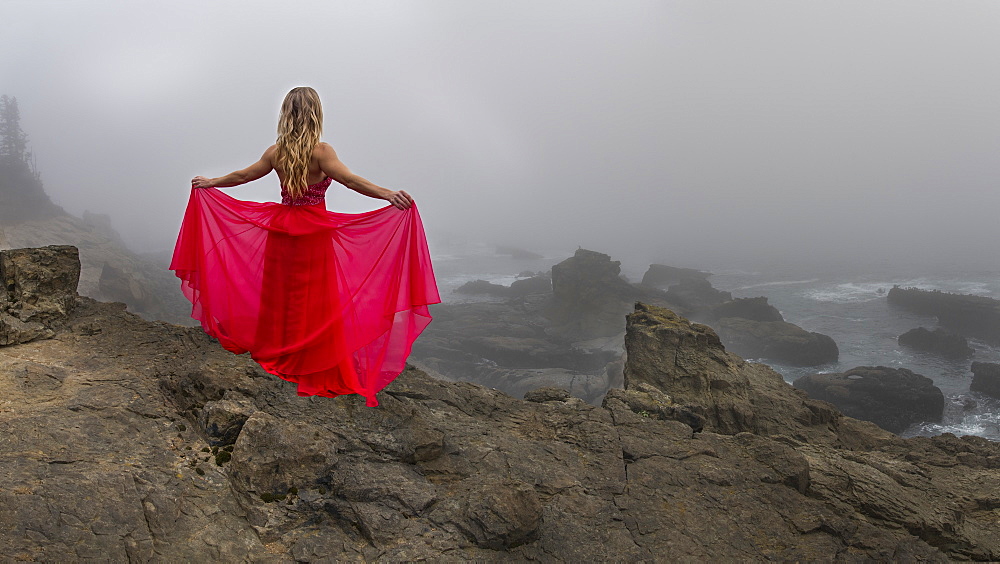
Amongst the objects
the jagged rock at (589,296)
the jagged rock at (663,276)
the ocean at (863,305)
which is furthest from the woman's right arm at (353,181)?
the jagged rock at (663,276)

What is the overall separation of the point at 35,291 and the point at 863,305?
86252mm

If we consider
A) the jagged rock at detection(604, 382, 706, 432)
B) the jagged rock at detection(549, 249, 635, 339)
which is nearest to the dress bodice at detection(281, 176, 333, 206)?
the jagged rock at detection(604, 382, 706, 432)

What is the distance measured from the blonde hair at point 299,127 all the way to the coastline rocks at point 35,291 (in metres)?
4.27

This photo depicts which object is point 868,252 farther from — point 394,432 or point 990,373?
point 394,432

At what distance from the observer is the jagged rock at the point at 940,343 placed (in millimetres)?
42531

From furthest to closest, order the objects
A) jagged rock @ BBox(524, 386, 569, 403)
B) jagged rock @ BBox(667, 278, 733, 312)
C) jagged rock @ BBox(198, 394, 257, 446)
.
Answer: jagged rock @ BBox(667, 278, 733, 312) → jagged rock @ BBox(524, 386, 569, 403) → jagged rock @ BBox(198, 394, 257, 446)

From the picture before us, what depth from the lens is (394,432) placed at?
17.6 feet

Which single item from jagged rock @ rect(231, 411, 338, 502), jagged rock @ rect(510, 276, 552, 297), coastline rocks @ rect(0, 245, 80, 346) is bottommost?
jagged rock @ rect(510, 276, 552, 297)

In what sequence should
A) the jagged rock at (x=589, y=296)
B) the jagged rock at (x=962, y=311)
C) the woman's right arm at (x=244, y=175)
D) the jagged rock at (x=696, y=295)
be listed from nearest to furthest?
the woman's right arm at (x=244, y=175) < the jagged rock at (x=962, y=311) < the jagged rock at (x=589, y=296) < the jagged rock at (x=696, y=295)

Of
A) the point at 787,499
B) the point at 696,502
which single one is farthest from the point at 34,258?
the point at 787,499

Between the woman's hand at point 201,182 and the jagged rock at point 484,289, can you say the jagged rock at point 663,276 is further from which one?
the woman's hand at point 201,182

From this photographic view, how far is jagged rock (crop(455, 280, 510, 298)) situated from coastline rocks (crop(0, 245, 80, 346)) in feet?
229

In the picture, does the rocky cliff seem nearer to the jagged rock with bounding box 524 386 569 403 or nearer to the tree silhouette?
the jagged rock with bounding box 524 386 569 403

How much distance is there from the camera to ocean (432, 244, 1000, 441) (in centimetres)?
3209
